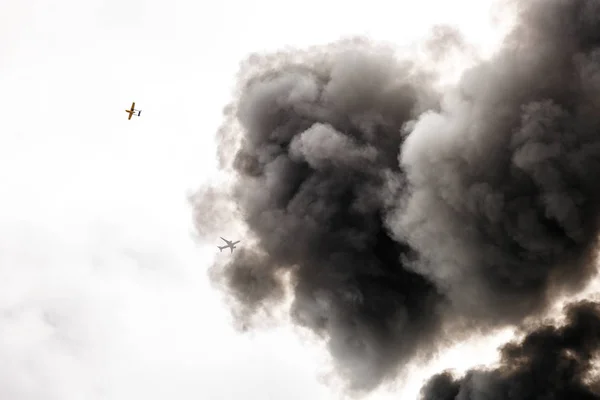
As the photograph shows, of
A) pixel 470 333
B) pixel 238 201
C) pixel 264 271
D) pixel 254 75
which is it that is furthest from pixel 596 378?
pixel 254 75

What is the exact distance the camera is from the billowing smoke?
5853cm

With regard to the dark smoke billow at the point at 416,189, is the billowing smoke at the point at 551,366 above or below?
below

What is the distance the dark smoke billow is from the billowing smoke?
2.52 meters

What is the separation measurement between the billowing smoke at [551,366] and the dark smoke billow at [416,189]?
2.52m

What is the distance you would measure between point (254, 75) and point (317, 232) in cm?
1752

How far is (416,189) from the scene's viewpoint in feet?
206

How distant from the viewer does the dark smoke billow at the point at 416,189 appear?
57.3m

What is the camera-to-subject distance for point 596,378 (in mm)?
59281

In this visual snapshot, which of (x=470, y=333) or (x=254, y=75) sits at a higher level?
(x=254, y=75)

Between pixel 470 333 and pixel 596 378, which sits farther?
pixel 470 333

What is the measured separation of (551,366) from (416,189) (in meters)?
19.4

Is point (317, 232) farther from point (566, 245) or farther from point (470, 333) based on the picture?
point (566, 245)

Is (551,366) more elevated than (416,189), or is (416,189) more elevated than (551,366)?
(416,189)

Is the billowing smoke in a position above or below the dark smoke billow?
below
